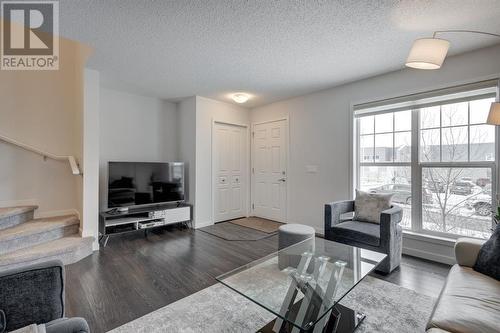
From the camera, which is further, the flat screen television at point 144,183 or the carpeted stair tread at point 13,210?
the flat screen television at point 144,183

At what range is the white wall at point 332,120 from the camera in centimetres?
277

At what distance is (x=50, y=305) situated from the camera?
4.00ft

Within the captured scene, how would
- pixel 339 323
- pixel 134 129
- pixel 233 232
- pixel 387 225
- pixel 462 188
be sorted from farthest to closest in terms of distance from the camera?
1. pixel 134 129
2. pixel 233 232
3. pixel 462 188
4. pixel 387 225
5. pixel 339 323

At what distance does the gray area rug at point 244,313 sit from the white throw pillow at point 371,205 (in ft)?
3.12

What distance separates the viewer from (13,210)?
9.75 ft

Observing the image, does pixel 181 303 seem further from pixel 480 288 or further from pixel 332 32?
pixel 332 32

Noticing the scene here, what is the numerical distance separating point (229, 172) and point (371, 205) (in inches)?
112

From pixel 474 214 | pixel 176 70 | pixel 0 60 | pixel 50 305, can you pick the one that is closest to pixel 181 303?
pixel 50 305

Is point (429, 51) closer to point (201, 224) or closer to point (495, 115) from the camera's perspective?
point (495, 115)

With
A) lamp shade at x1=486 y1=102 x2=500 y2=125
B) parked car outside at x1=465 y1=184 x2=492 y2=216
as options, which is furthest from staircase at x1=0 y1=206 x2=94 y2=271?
parked car outside at x1=465 y1=184 x2=492 y2=216

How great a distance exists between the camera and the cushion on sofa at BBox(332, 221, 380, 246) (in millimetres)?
2543

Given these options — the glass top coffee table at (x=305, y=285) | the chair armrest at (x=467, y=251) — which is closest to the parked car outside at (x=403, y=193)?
the chair armrest at (x=467, y=251)

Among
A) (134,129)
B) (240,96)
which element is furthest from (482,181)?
(134,129)

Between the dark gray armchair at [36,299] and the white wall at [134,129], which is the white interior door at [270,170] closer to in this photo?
the white wall at [134,129]
